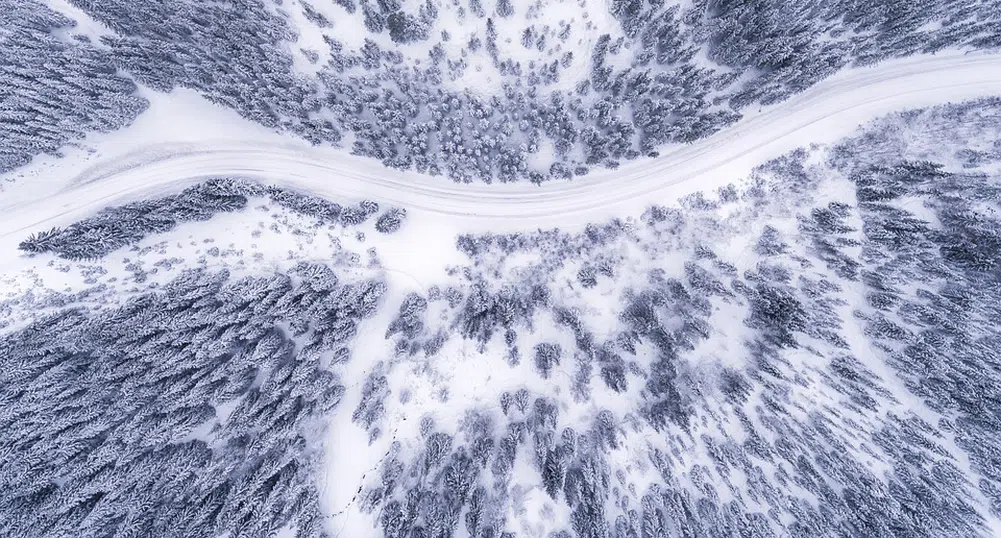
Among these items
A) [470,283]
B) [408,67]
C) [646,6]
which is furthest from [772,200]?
[408,67]

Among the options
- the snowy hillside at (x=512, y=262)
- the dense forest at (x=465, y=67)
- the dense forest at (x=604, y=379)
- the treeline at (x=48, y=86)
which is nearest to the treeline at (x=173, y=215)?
the snowy hillside at (x=512, y=262)

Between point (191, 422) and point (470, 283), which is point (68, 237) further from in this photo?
point (470, 283)

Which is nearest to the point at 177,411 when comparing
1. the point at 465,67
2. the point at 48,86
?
the point at 48,86

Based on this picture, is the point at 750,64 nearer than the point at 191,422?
No

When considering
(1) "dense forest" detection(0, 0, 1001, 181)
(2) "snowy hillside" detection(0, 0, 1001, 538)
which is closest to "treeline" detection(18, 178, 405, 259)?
(2) "snowy hillside" detection(0, 0, 1001, 538)

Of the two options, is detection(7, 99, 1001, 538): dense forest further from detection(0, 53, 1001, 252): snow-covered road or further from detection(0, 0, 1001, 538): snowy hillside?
detection(0, 53, 1001, 252): snow-covered road

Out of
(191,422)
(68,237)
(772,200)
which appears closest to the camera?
(191,422)

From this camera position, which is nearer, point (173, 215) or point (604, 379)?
point (173, 215)

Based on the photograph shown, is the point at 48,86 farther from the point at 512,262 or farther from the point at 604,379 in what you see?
the point at 604,379
